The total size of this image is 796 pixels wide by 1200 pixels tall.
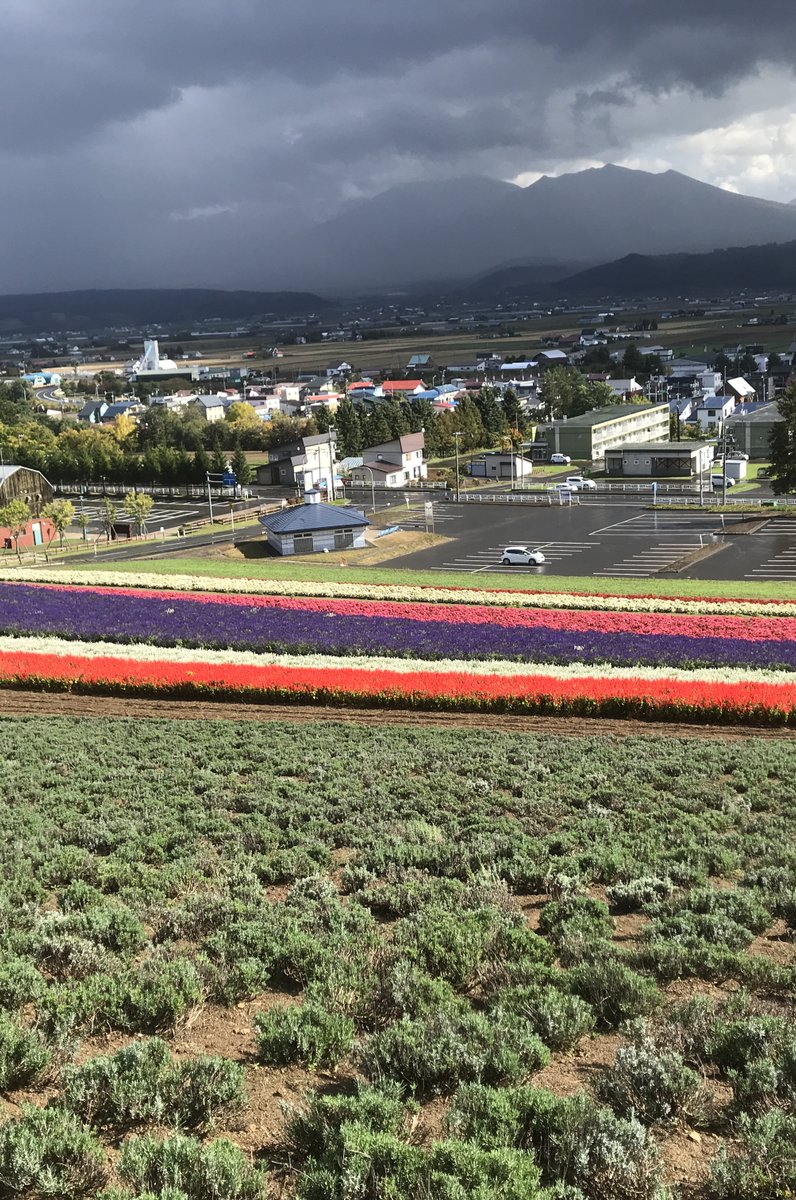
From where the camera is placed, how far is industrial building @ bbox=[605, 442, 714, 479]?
82.9 m

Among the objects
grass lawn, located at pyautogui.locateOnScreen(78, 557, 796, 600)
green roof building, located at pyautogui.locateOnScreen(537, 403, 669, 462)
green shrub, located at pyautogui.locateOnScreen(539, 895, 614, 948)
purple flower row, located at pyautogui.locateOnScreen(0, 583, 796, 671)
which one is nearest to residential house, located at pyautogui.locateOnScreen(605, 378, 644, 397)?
green roof building, located at pyautogui.locateOnScreen(537, 403, 669, 462)

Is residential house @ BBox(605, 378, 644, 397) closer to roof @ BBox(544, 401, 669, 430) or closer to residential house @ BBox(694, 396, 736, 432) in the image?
residential house @ BBox(694, 396, 736, 432)

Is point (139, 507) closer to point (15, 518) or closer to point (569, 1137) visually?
point (15, 518)

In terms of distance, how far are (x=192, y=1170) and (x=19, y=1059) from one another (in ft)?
7.76

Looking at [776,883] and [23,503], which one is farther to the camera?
[23,503]

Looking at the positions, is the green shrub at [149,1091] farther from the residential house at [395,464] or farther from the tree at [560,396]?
the tree at [560,396]

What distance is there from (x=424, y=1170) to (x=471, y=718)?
1640cm

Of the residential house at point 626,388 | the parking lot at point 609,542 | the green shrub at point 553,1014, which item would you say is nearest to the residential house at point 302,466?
the parking lot at point 609,542

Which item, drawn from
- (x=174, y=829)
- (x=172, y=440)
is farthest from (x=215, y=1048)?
(x=172, y=440)

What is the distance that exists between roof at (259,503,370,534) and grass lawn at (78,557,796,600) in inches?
137

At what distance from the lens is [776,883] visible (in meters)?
12.2

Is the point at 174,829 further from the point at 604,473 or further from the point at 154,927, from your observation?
the point at 604,473

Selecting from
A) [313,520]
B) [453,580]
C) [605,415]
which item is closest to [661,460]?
[605,415]

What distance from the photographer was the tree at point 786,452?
6694 centimetres
